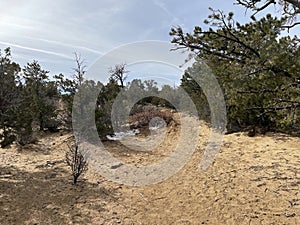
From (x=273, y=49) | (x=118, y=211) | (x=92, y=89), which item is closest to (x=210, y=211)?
(x=118, y=211)

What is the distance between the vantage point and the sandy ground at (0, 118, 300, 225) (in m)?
3.97

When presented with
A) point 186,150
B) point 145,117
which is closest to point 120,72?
point 145,117

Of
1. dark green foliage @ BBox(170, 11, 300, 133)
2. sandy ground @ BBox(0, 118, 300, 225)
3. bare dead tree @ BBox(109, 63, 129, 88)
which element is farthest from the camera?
bare dead tree @ BBox(109, 63, 129, 88)

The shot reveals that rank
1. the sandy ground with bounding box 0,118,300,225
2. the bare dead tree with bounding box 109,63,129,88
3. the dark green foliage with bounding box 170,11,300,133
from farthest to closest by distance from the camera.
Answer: the bare dead tree with bounding box 109,63,129,88 → the sandy ground with bounding box 0,118,300,225 → the dark green foliage with bounding box 170,11,300,133

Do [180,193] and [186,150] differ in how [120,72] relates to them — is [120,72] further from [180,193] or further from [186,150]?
[180,193]

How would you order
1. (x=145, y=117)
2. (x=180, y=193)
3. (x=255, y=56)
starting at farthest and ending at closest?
(x=145, y=117) < (x=180, y=193) < (x=255, y=56)

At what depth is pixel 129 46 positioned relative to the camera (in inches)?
282

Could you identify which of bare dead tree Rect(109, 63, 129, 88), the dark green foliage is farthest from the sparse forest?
bare dead tree Rect(109, 63, 129, 88)

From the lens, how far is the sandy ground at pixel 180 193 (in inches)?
156

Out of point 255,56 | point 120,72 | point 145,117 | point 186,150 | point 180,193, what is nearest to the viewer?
point 255,56

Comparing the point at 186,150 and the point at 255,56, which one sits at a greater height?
the point at 255,56

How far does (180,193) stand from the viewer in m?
4.91

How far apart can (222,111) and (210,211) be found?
17.7 feet

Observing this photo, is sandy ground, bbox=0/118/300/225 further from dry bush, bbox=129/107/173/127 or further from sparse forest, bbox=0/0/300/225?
dry bush, bbox=129/107/173/127
